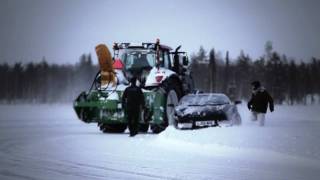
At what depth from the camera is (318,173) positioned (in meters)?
10.0

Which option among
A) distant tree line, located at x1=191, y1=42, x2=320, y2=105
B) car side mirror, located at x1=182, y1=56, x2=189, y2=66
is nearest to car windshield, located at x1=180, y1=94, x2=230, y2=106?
car side mirror, located at x1=182, y1=56, x2=189, y2=66

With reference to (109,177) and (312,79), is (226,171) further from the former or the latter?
(312,79)

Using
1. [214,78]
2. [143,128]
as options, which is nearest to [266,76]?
[214,78]

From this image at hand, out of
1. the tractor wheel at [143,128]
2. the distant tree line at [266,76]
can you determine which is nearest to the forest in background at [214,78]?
the distant tree line at [266,76]

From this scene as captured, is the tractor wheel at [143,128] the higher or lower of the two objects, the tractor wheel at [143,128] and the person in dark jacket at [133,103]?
the lower

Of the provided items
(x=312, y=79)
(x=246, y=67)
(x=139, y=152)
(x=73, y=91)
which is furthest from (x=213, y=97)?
(x=73, y=91)

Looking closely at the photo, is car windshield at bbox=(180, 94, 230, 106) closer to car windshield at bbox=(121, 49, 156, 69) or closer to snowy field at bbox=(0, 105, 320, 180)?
car windshield at bbox=(121, 49, 156, 69)

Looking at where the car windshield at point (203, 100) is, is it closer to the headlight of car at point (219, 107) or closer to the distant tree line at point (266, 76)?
the headlight of car at point (219, 107)

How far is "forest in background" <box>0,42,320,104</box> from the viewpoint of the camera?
10525 centimetres

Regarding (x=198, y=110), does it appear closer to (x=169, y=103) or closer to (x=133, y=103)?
(x=169, y=103)

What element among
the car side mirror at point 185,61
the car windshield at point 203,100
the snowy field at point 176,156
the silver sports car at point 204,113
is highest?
the car side mirror at point 185,61

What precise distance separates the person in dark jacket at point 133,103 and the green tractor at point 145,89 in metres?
0.60

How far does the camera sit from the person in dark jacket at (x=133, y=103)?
19.2m

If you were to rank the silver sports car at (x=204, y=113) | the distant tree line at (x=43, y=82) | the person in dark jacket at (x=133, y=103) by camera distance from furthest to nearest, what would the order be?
the distant tree line at (x=43, y=82) < the silver sports car at (x=204, y=113) < the person in dark jacket at (x=133, y=103)
